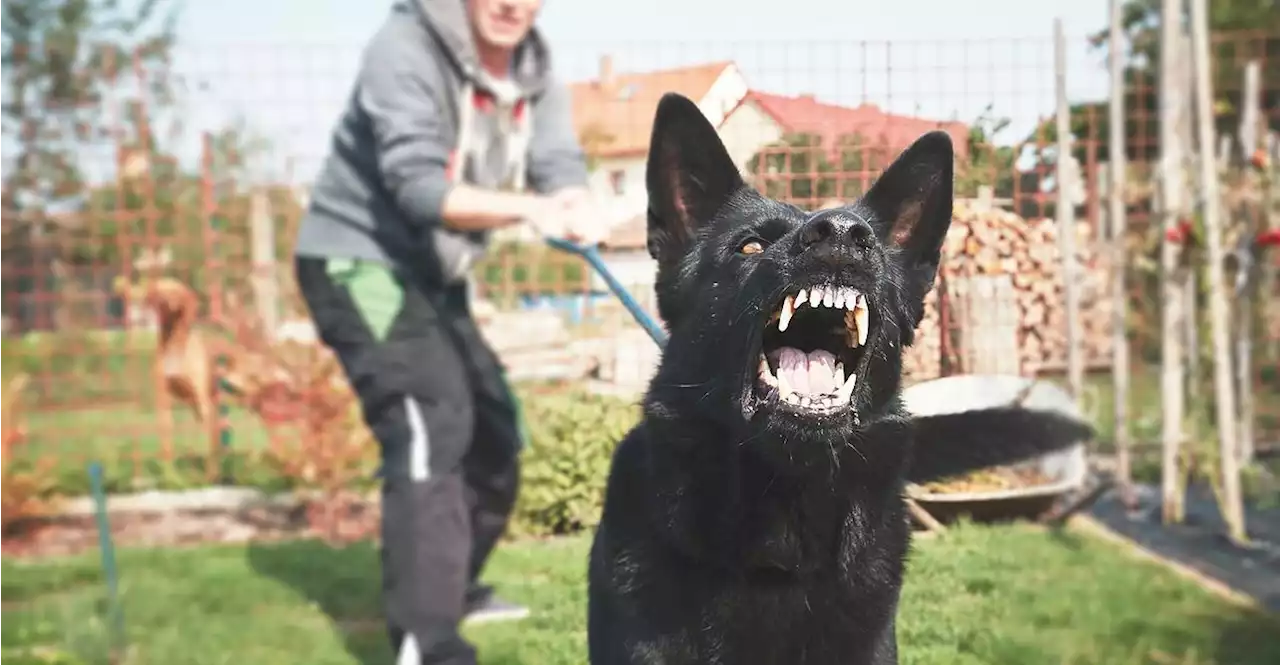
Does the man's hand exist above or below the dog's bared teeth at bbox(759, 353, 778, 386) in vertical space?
above

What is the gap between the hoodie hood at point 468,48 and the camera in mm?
2104

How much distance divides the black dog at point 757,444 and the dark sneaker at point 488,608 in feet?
3.21

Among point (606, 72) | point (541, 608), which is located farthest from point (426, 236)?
point (541, 608)

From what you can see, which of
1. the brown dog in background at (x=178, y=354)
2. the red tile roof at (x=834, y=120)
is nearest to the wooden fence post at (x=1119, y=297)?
the red tile roof at (x=834, y=120)

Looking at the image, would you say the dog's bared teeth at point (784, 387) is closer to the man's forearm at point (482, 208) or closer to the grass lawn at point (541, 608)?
the grass lawn at point (541, 608)

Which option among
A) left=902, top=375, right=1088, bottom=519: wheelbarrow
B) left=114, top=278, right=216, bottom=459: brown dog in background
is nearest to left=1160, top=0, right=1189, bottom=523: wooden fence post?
left=902, top=375, right=1088, bottom=519: wheelbarrow

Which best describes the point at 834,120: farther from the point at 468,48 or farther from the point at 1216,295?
the point at 1216,295

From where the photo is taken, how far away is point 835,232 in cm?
113

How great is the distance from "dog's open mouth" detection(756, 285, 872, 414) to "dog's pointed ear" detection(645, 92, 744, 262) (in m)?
0.23

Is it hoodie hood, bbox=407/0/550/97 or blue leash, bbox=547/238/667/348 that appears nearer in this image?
blue leash, bbox=547/238/667/348

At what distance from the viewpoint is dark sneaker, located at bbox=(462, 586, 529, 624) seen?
94.3 inches

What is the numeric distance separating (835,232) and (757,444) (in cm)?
34

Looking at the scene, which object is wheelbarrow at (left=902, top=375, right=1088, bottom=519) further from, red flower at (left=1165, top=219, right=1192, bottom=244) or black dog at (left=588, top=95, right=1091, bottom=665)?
red flower at (left=1165, top=219, right=1192, bottom=244)

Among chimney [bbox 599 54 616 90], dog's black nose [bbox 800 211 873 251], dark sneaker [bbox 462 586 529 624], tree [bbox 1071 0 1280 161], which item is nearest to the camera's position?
dog's black nose [bbox 800 211 873 251]
